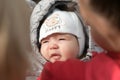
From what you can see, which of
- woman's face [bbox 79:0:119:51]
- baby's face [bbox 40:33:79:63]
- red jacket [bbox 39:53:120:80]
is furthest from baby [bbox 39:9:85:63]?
woman's face [bbox 79:0:119:51]

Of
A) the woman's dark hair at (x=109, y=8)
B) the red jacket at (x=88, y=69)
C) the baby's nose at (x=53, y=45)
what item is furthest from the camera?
the baby's nose at (x=53, y=45)

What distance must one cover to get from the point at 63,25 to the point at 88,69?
0.46 metres

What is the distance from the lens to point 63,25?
137 centimetres

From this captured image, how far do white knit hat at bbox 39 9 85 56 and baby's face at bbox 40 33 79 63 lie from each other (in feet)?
0.05

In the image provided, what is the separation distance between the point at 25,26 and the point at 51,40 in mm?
627

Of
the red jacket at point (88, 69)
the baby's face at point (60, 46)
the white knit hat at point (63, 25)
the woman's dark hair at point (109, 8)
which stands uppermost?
the white knit hat at point (63, 25)

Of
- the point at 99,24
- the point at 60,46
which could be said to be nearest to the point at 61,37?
the point at 60,46

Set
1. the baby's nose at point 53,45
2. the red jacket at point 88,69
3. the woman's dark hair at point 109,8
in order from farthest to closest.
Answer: the baby's nose at point 53,45
the red jacket at point 88,69
the woman's dark hair at point 109,8

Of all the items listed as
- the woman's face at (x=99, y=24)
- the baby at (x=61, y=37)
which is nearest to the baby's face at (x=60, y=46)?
the baby at (x=61, y=37)

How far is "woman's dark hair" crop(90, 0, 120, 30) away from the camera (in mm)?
748

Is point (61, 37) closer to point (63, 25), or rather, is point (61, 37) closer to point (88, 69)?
point (63, 25)

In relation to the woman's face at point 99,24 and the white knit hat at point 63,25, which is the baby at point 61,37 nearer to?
the white knit hat at point 63,25

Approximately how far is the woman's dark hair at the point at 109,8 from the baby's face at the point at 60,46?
0.61m

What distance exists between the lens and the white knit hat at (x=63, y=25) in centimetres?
136
